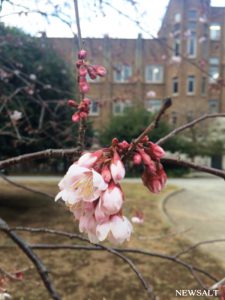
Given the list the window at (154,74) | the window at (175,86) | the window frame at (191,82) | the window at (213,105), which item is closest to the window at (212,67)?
the window at (213,105)

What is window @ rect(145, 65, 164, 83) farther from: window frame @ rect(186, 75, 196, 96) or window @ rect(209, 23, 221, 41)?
window @ rect(209, 23, 221, 41)

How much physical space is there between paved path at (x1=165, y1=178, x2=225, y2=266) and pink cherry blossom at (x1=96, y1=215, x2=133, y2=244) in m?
2.26

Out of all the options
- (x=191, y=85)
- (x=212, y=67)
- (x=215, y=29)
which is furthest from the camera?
(x=191, y=85)

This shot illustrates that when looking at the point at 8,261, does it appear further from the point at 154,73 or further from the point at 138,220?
the point at 154,73

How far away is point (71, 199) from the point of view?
45 cm

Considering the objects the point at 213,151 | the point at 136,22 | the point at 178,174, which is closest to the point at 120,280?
the point at 136,22

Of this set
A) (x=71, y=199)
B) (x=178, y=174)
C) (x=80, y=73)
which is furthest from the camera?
(x=178, y=174)

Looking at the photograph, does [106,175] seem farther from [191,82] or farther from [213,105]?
[191,82]

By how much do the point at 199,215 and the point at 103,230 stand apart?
608cm

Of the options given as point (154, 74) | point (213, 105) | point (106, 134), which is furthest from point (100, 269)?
point (154, 74)

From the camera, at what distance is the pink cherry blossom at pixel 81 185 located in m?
0.43

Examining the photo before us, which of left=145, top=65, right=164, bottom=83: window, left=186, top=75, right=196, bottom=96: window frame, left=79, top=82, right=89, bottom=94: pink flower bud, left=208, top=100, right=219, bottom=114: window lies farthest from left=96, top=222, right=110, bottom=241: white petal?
left=145, top=65, right=164, bottom=83: window

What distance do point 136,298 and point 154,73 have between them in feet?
53.8

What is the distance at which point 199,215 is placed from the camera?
6293 millimetres
